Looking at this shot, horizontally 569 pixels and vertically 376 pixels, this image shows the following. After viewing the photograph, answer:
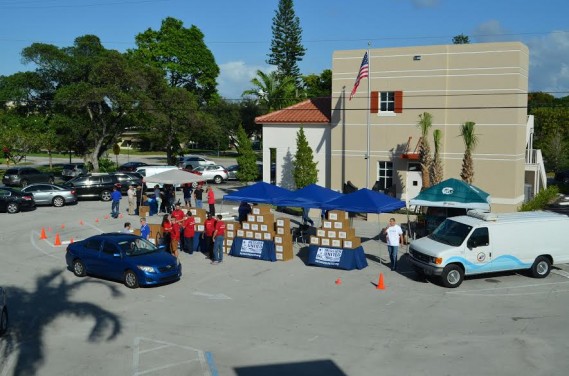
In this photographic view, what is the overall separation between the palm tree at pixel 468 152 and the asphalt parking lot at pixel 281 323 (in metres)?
9.72

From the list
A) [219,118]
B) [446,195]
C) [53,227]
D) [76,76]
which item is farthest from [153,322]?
[219,118]

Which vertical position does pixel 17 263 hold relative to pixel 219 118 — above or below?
below

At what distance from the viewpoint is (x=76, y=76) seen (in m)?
48.4

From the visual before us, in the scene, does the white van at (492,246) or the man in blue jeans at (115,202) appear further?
the man in blue jeans at (115,202)

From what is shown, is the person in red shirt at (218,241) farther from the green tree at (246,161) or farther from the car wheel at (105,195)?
the green tree at (246,161)

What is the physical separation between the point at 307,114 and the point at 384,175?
622 centimetres

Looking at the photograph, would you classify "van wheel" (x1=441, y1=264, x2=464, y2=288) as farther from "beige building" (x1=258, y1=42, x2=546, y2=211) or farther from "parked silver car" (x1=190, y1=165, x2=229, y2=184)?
"parked silver car" (x1=190, y1=165, x2=229, y2=184)

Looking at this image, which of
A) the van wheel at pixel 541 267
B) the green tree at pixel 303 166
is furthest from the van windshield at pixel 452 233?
the green tree at pixel 303 166

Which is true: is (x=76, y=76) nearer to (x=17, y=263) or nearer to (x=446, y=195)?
(x=17, y=263)

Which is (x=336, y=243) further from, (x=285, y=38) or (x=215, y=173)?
(x=285, y=38)

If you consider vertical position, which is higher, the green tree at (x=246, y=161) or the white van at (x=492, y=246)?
the green tree at (x=246, y=161)

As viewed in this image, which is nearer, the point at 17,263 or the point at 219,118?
the point at 17,263

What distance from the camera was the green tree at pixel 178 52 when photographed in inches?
2653

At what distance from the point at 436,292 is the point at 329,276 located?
10.9ft
